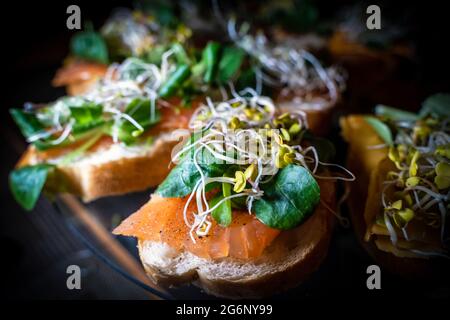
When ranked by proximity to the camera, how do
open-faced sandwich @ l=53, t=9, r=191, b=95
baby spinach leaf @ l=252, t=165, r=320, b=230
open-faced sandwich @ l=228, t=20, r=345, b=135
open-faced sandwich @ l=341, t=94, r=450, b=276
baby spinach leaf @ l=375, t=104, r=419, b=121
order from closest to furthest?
baby spinach leaf @ l=252, t=165, r=320, b=230
open-faced sandwich @ l=341, t=94, r=450, b=276
baby spinach leaf @ l=375, t=104, r=419, b=121
open-faced sandwich @ l=228, t=20, r=345, b=135
open-faced sandwich @ l=53, t=9, r=191, b=95

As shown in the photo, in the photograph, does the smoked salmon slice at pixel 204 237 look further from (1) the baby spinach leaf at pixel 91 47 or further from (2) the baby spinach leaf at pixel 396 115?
(1) the baby spinach leaf at pixel 91 47

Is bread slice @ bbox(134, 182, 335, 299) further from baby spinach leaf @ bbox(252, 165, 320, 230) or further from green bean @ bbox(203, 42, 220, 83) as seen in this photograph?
green bean @ bbox(203, 42, 220, 83)

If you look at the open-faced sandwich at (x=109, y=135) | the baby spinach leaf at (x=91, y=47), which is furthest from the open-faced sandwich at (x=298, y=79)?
the baby spinach leaf at (x=91, y=47)

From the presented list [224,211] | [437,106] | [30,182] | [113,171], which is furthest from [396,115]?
[30,182]

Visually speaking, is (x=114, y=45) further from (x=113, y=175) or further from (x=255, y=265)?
(x=255, y=265)

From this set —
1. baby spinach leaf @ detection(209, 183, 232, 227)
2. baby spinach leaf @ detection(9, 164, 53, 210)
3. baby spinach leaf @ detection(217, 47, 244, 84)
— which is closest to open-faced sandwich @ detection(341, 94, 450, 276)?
baby spinach leaf @ detection(209, 183, 232, 227)
